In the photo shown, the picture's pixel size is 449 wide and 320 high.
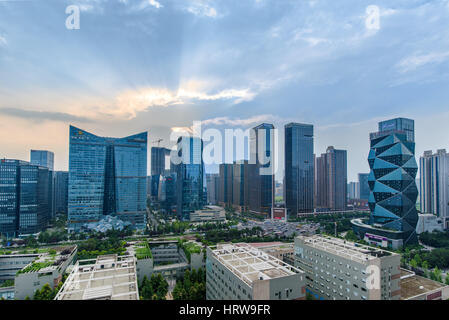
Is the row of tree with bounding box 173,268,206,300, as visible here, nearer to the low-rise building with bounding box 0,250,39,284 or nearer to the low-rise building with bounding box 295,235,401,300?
the low-rise building with bounding box 295,235,401,300

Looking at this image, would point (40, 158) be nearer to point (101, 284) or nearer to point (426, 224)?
point (101, 284)

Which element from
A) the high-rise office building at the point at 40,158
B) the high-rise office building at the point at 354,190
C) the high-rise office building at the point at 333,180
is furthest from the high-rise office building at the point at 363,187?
the high-rise office building at the point at 40,158

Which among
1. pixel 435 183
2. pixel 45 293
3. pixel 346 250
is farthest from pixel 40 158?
pixel 435 183

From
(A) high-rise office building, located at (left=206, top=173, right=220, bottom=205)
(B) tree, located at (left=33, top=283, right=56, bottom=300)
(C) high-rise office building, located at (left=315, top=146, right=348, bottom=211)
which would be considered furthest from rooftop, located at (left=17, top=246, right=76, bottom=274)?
(A) high-rise office building, located at (left=206, top=173, right=220, bottom=205)

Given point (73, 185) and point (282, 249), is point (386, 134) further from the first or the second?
point (73, 185)
